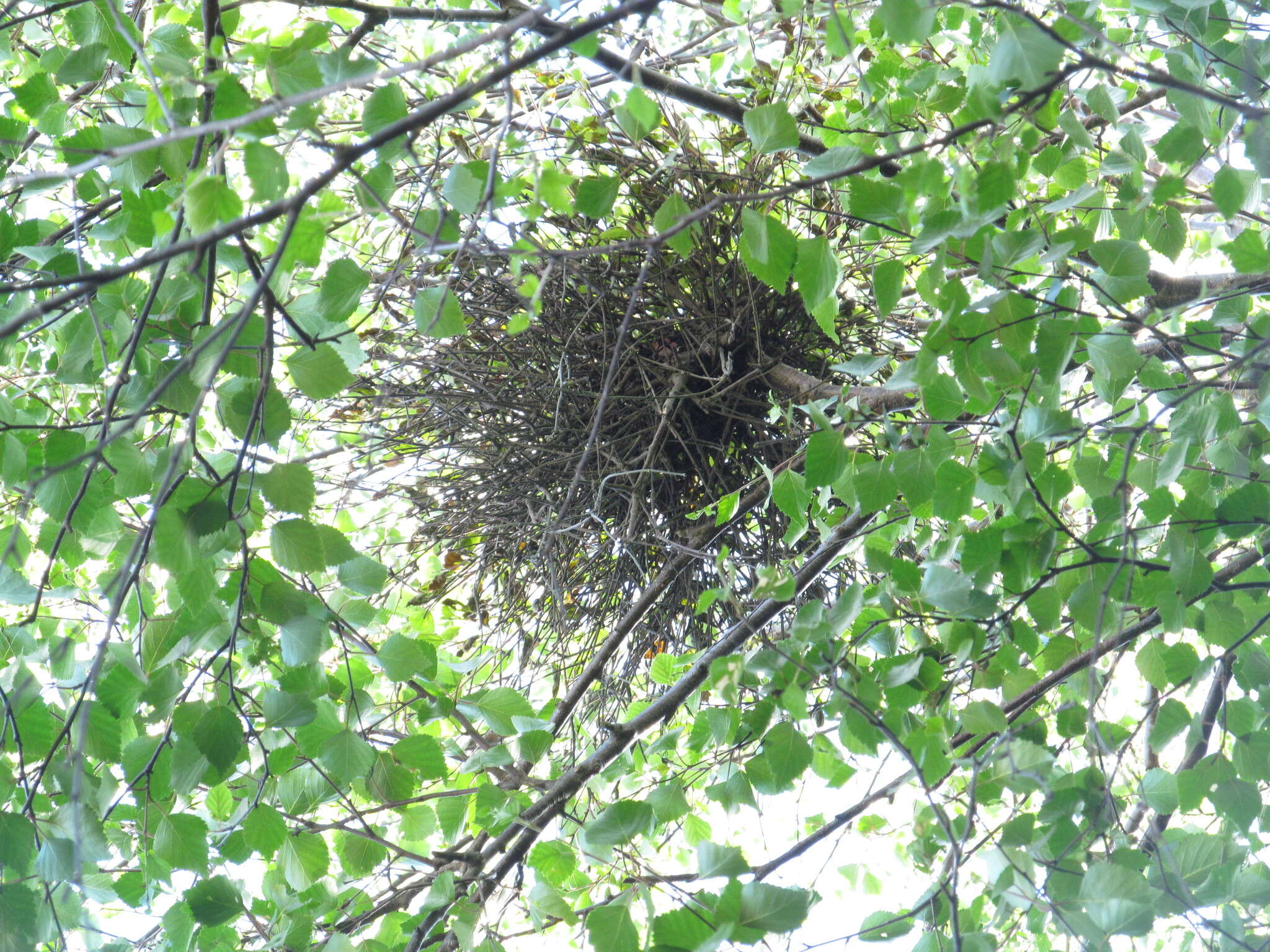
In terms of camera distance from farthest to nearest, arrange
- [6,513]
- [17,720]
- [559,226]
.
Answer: [6,513], [559,226], [17,720]

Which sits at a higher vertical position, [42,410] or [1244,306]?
[42,410]

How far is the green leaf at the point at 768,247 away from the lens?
612 mm

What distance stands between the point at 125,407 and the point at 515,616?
0.71 m

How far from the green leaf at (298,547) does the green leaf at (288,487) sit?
1 centimetres

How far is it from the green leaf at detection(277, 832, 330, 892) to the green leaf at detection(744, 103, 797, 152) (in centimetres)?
69

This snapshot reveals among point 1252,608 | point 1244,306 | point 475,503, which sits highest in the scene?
point 475,503

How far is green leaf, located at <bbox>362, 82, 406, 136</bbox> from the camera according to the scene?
1.83ft

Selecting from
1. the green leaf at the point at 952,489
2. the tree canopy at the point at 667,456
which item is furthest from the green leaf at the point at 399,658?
the green leaf at the point at 952,489

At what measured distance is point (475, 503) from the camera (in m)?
1.27

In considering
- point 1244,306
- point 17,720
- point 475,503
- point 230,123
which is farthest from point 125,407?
point 1244,306

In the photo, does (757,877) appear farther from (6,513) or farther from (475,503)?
(6,513)

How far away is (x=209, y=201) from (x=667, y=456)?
82 centimetres

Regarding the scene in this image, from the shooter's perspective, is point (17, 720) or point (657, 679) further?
point (657, 679)

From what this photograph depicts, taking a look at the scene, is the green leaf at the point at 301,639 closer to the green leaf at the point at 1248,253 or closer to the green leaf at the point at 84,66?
the green leaf at the point at 84,66
